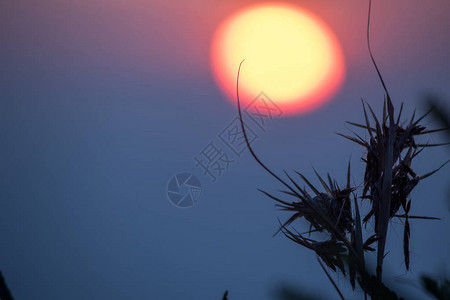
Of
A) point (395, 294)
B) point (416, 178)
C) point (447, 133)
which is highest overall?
point (416, 178)

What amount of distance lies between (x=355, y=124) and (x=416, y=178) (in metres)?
0.74

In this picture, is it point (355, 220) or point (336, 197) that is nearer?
point (355, 220)

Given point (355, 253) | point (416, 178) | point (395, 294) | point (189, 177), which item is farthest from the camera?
point (189, 177)

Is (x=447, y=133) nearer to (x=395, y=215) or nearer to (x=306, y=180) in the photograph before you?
(x=306, y=180)

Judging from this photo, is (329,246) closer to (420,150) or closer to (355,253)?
(355,253)

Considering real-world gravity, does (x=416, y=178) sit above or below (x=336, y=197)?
above

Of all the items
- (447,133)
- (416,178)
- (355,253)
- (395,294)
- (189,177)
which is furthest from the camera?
(189,177)

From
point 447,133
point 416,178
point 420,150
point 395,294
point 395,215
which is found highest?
point 420,150

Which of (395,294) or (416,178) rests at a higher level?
(416,178)

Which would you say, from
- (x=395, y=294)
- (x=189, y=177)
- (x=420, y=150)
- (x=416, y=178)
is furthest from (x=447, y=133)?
(x=189, y=177)

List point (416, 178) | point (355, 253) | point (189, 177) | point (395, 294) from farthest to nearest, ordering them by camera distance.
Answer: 1. point (189, 177)
2. point (416, 178)
3. point (355, 253)
4. point (395, 294)

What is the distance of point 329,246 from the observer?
4.06 metres

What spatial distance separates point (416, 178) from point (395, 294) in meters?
1.78

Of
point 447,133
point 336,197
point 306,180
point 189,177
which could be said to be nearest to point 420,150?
point 336,197
